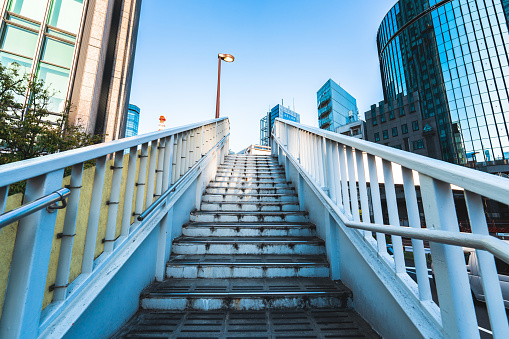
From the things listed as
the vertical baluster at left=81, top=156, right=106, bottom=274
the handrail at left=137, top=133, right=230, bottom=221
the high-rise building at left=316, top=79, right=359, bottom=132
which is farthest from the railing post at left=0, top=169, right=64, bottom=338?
the high-rise building at left=316, top=79, right=359, bottom=132

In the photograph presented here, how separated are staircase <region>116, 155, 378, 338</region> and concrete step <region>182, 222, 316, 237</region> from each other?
0.01 meters

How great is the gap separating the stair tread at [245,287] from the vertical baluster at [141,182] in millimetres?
874

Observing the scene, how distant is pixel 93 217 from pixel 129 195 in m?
0.39

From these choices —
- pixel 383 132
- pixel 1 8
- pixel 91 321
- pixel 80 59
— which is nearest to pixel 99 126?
pixel 80 59

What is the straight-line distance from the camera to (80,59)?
219 inches

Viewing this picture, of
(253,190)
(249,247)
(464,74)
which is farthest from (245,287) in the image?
(464,74)

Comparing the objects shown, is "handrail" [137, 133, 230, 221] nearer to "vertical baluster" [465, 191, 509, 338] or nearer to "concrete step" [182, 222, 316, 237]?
"concrete step" [182, 222, 316, 237]

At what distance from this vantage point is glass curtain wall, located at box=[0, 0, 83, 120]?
16.0 feet

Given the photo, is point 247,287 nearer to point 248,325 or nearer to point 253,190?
point 248,325

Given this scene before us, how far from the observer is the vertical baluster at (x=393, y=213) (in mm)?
1515

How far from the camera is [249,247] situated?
283 cm

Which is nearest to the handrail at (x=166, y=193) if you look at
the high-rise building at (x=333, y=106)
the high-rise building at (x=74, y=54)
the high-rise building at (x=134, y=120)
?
the high-rise building at (x=74, y=54)

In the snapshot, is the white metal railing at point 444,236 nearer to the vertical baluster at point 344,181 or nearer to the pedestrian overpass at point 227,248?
the pedestrian overpass at point 227,248

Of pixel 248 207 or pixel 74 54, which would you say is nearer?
pixel 248 207
